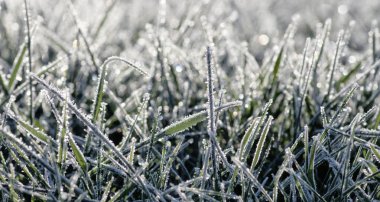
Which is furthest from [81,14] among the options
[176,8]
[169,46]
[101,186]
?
[101,186]

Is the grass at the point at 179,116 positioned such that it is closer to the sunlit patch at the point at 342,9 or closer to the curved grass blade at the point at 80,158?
the curved grass blade at the point at 80,158

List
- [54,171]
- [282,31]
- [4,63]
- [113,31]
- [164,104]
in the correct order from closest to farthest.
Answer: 1. [54,171]
2. [164,104]
3. [4,63]
4. [113,31]
5. [282,31]

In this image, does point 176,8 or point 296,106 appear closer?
point 296,106

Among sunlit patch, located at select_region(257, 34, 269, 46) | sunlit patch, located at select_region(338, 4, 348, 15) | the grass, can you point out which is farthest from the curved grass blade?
sunlit patch, located at select_region(338, 4, 348, 15)

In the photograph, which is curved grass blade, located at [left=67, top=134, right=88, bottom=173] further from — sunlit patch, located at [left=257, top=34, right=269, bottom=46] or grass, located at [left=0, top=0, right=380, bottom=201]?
sunlit patch, located at [left=257, top=34, right=269, bottom=46]

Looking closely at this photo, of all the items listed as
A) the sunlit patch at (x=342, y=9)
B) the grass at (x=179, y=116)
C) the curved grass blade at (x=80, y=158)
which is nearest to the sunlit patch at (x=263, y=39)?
the grass at (x=179, y=116)

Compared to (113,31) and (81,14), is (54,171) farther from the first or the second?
(81,14)

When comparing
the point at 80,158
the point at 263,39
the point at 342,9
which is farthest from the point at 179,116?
the point at 342,9

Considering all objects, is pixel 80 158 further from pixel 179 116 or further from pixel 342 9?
pixel 342 9

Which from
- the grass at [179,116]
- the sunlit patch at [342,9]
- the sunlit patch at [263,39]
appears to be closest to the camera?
the grass at [179,116]
